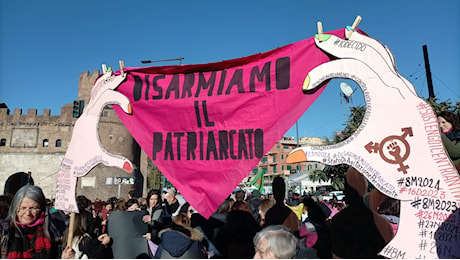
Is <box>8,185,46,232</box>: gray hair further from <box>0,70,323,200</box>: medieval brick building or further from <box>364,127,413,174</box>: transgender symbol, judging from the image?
<box>0,70,323,200</box>: medieval brick building

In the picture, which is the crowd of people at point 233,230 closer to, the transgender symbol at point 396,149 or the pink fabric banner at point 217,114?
the transgender symbol at point 396,149

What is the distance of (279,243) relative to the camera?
8.11 ft

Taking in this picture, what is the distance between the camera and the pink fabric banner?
3.63 meters

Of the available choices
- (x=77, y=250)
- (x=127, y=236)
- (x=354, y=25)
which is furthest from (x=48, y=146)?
(x=354, y=25)

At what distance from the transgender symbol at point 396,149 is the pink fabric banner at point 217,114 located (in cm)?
86

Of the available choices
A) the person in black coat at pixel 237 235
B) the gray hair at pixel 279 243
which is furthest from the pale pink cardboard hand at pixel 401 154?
the person in black coat at pixel 237 235

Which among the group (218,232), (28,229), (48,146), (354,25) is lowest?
(218,232)

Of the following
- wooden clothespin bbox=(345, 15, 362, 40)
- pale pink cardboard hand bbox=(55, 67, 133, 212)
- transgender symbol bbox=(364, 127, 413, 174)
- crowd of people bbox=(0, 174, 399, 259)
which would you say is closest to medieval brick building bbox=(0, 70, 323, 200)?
crowd of people bbox=(0, 174, 399, 259)

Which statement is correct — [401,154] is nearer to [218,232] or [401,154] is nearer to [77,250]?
[218,232]

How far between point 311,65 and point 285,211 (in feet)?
6.44

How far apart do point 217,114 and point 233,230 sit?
1711 mm

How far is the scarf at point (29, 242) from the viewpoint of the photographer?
2.95m

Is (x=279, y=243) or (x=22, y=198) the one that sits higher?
(x=22, y=198)

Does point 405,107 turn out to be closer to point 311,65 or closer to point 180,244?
point 311,65
